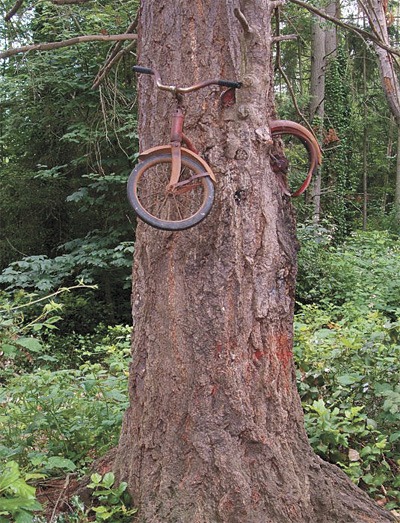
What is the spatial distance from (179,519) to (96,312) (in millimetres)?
7188

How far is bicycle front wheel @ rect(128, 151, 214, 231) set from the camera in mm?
2035

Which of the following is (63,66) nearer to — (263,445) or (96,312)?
(96,312)

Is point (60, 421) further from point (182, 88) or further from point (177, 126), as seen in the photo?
point (182, 88)

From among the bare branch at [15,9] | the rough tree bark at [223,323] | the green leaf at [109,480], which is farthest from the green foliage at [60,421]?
the bare branch at [15,9]

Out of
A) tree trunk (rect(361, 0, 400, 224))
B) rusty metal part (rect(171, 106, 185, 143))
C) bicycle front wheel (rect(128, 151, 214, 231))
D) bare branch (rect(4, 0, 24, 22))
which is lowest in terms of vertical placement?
bicycle front wheel (rect(128, 151, 214, 231))

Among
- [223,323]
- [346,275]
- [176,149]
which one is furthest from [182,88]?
Result: [346,275]

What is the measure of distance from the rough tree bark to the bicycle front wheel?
0.10 metres

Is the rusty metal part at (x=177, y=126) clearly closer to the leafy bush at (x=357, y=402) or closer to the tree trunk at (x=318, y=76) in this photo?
the leafy bush at (x=357, y=402)

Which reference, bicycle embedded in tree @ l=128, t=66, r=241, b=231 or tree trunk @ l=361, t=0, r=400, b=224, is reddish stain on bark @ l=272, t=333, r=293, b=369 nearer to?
bicycle embedded in tree @ l=128, t=66, r=241, b=231

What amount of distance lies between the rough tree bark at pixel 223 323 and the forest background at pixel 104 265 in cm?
34

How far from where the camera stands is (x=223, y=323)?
2350 mm

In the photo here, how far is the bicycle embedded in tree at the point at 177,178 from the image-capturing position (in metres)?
2.05

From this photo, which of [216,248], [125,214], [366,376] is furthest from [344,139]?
[216,248]

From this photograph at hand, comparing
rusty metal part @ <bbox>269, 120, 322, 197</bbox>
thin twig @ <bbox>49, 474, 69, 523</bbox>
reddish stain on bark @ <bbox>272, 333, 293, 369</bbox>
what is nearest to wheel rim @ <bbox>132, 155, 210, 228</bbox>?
rusty metal part @ <bbox>269, 120, 322, 197</bbox>
